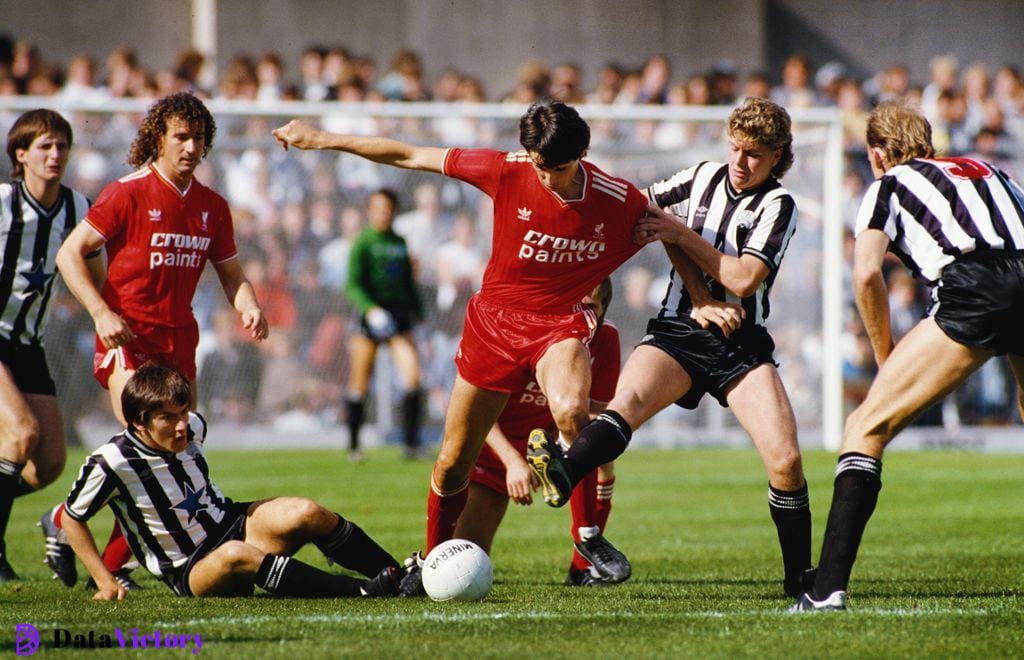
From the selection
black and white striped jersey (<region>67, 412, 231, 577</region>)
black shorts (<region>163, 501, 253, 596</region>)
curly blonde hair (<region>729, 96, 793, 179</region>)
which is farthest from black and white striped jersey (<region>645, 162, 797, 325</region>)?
black and white striped jersey (<region>67, 412, 231, 577</region>)

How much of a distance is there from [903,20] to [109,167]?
12456 millimetres

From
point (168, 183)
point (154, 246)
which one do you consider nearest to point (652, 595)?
point (154, 246)

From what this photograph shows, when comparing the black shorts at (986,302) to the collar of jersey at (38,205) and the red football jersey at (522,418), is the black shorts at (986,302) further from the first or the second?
the collar of jersey at (38,205)

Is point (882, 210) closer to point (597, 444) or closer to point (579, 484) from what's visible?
point (597, 444)

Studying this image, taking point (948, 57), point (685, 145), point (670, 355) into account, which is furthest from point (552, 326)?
point (948, 57)

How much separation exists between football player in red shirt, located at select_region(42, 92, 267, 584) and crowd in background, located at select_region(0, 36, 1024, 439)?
876 cm

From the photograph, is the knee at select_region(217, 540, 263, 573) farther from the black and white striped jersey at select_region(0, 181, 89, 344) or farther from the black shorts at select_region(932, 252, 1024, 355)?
the black shorts at select_region(932, 252, 1024, 355)

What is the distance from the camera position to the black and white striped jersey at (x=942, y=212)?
5.89 m

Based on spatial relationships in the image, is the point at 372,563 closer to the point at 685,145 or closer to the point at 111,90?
the point at 685,145

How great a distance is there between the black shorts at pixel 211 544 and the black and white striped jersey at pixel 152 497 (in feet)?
0.09

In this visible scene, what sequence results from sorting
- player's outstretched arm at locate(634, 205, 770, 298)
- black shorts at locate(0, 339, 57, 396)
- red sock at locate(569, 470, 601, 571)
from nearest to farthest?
player's outstretched arm at locate(634, 205, 770, 298) → red sock at locate(569, 470, 601, 571) → black shorts at locate(0, 339, 57, 396)

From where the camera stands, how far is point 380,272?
1507 centimetres

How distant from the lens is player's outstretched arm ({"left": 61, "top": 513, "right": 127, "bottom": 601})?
256 inches

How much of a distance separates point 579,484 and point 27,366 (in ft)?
10.1
